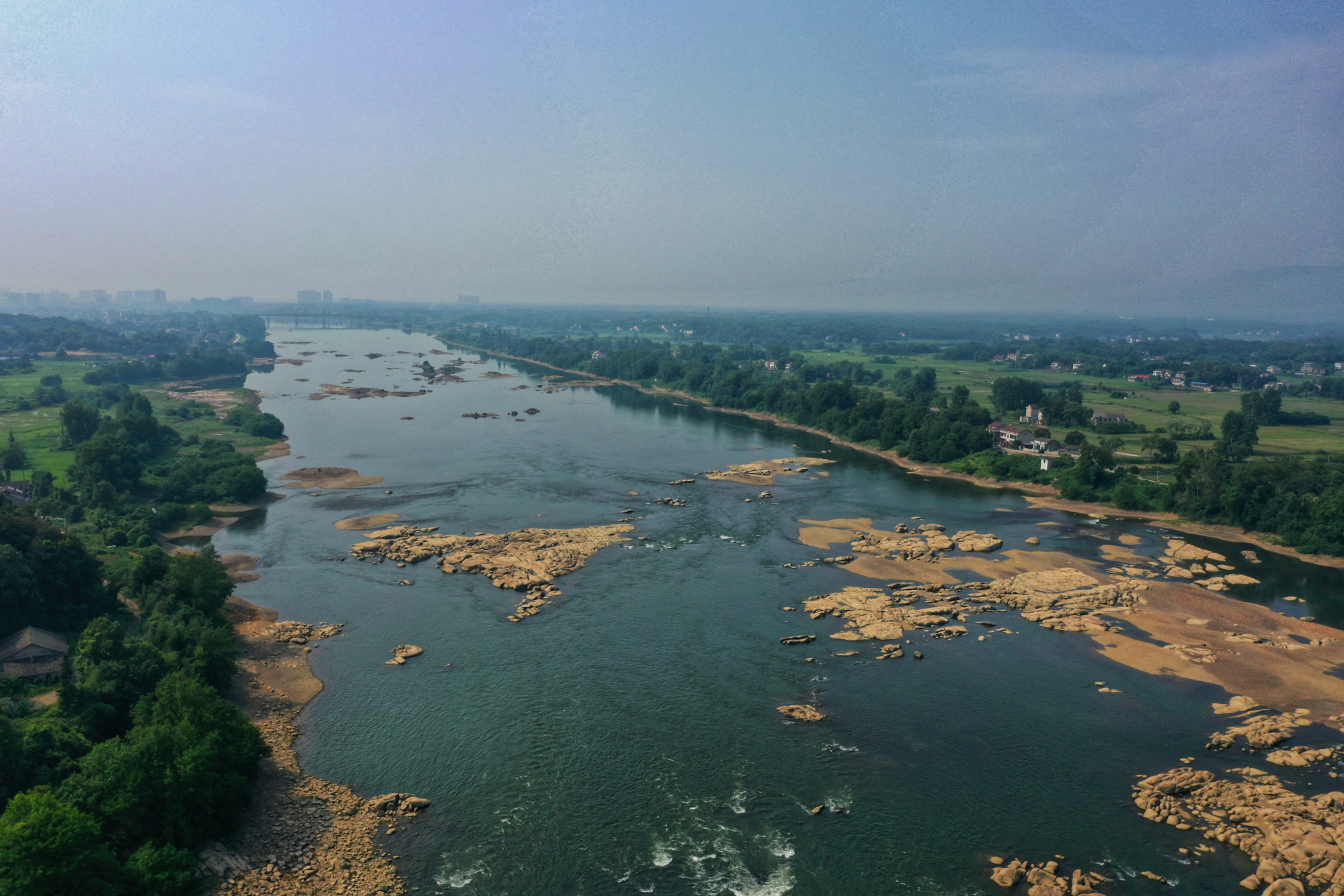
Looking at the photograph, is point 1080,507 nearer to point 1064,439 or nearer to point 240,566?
point 1064,439

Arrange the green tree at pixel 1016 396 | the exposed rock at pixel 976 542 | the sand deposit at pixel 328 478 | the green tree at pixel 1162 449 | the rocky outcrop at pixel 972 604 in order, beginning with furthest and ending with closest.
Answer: the green tree at pixel 1016 396, the green tree at pixel 1162 449, the sand deposit at pixel 328 478, the exposed rock at pixel 976 542, the rocky outcrop at pixel 972 604

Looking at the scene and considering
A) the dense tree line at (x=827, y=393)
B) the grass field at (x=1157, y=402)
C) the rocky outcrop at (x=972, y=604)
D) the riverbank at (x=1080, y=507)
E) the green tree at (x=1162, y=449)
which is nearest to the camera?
the rocky outcrop at (x=972, y=604)

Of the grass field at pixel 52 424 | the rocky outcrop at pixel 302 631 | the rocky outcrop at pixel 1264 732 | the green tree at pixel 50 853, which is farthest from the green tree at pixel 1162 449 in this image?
the grass field at pixel 52 424

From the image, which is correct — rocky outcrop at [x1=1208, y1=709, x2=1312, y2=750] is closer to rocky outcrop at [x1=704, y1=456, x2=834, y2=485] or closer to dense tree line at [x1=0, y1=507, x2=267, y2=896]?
dense tree line at [x1=0, y1=507, x2=267, y2=896]

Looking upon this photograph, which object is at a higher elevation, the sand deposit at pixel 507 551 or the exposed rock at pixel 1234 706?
the sand deposit at pixel 507 551

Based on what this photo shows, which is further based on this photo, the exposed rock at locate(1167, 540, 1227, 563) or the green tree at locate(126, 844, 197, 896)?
the exposed rock at locate(1167, 540, 1227, 563)

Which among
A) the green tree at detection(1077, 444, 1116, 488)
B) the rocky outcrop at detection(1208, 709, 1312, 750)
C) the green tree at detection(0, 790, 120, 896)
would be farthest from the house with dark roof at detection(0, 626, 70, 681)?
the green tree at detection(1077, 444, 1116, 488)

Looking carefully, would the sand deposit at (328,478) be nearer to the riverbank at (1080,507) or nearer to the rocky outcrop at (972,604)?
the rocky outcrop at (972,604)
